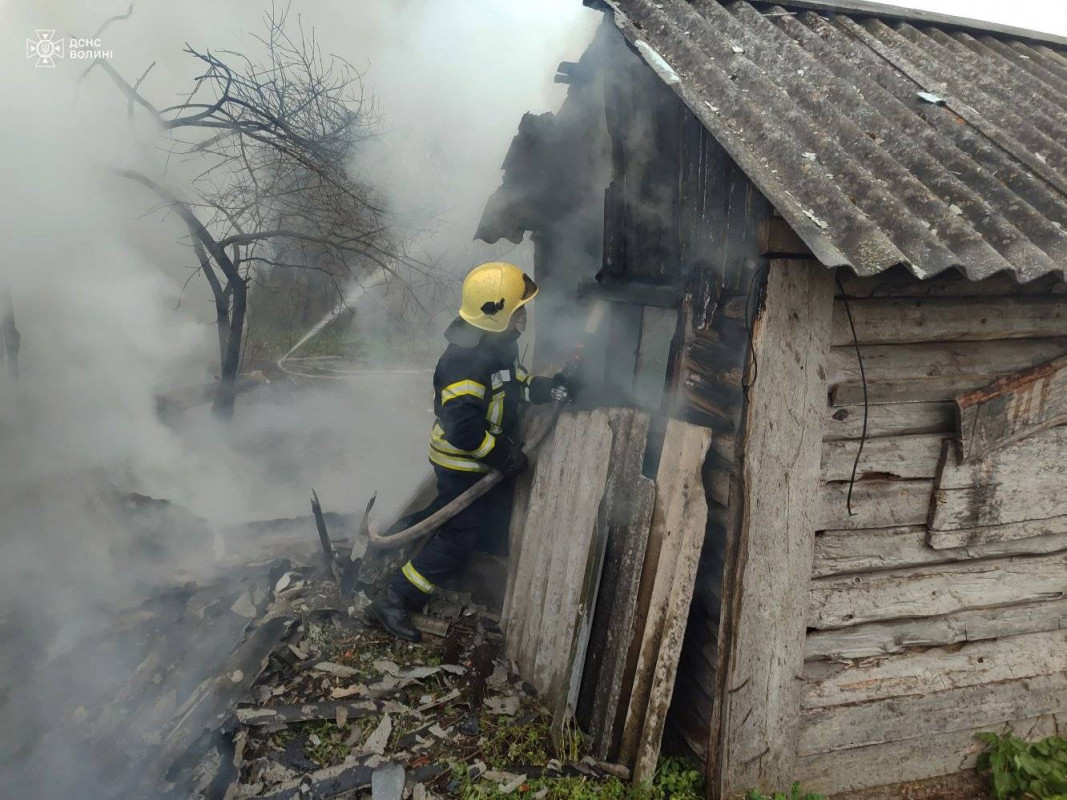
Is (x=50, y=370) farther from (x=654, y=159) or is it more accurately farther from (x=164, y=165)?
(x=654, y=159)

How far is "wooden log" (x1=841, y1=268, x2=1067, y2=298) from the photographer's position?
3043 mm

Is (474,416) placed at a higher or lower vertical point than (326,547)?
higher

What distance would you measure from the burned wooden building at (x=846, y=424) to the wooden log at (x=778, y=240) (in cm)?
1

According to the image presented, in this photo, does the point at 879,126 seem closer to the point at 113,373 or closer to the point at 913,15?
the point at 913,15

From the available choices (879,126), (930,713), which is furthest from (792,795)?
(879,126)

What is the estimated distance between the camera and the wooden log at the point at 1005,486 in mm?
3377

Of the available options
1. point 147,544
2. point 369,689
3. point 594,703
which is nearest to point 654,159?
point 594,703

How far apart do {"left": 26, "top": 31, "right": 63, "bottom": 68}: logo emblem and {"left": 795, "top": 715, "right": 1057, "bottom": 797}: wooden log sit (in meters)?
8.79

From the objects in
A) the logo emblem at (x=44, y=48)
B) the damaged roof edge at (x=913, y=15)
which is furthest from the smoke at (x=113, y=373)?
the damaged roof edge at (x=913, y=15)

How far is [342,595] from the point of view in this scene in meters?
5.07

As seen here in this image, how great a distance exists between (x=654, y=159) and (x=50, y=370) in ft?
22.1

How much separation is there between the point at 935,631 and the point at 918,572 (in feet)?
1.18

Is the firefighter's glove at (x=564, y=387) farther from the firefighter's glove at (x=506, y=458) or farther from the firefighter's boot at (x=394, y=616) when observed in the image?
the firefighter's boot at (x=394, y=616)

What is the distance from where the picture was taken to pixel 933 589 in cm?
350
